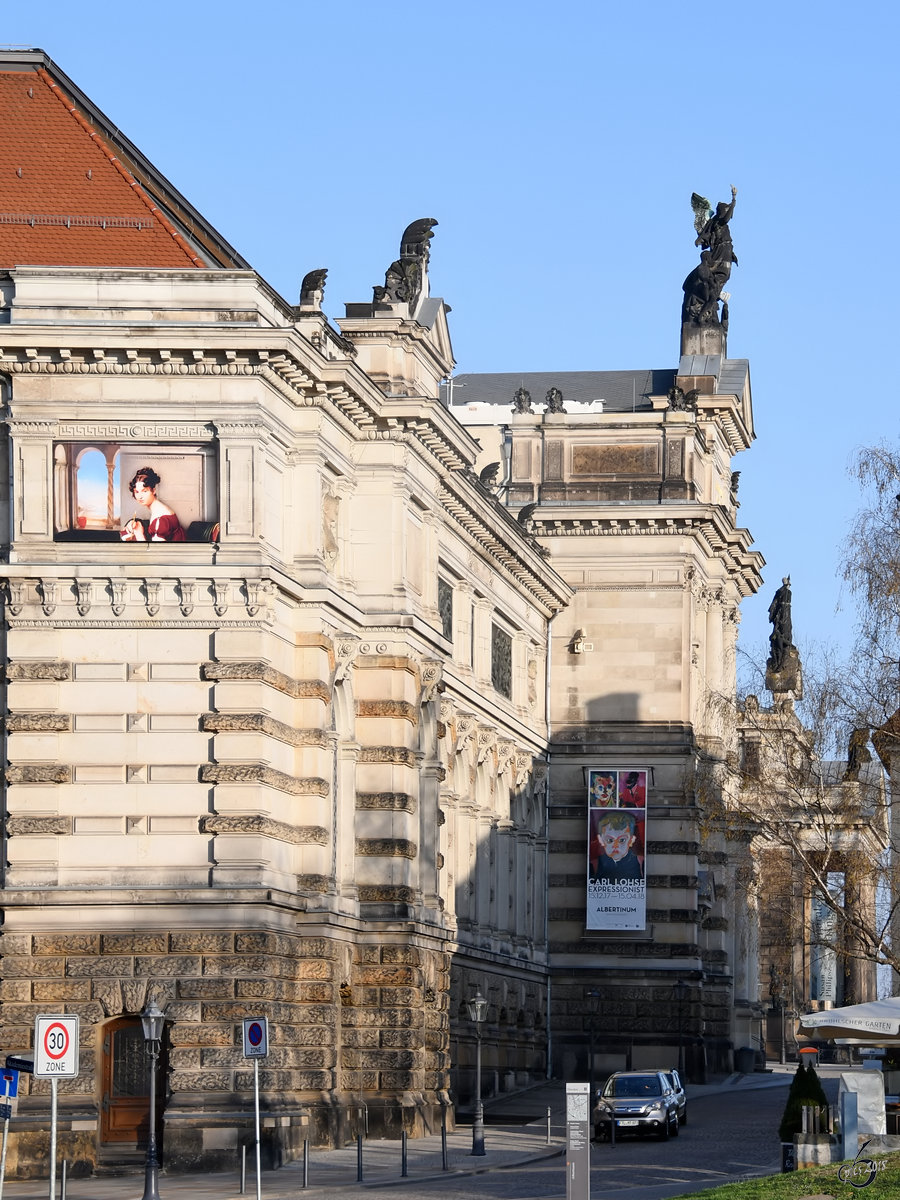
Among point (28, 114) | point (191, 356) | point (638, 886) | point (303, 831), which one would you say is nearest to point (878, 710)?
point (303, 831)

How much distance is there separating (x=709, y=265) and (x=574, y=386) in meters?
7.17

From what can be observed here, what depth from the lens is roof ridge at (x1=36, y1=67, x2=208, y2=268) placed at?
183ft

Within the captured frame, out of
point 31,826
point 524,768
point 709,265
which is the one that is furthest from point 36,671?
point 709,265

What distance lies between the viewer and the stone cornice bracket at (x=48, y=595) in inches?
2057

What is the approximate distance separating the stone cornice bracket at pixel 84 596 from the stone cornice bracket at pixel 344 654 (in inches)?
259

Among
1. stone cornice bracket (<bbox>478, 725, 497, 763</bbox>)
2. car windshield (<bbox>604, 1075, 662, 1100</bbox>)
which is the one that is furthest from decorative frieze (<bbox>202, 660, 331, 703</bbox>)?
stone cornice bracket (<bbox>478, 725, 497, 763</bbox>)

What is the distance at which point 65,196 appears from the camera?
5700 centimetres

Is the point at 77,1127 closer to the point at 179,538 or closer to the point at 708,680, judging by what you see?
the point at 179,538

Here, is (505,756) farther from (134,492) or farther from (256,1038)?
(256,1038)

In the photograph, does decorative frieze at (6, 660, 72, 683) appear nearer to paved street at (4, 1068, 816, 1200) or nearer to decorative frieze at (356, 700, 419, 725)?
decorative frieze at (356, 700, 419, 725)

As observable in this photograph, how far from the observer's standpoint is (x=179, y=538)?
52719 millimetres

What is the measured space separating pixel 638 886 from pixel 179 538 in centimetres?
3620

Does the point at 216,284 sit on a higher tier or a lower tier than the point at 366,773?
higher

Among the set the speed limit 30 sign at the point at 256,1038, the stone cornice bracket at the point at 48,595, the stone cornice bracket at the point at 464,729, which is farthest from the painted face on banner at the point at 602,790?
the speed limit 30 sign at the point at 256,1038
